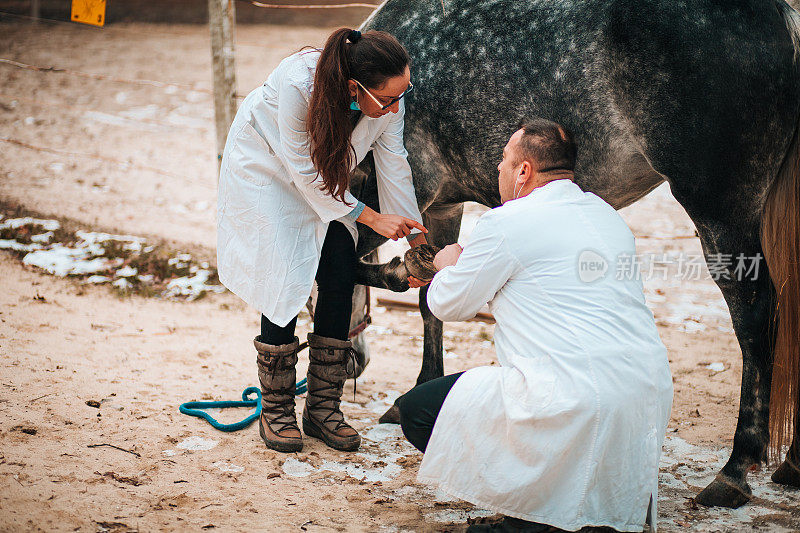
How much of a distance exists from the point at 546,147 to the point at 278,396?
4.75 ft

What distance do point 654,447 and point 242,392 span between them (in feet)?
6.56

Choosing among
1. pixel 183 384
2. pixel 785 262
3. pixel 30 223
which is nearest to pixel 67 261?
pixel 30 223

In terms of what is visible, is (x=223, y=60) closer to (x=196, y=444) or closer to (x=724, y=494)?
(x=196, y=444)

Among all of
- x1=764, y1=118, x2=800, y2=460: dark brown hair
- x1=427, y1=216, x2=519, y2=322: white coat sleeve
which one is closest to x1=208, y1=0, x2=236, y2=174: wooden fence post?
x1=427, y1=216, x2=519, y2=322: white coat sleeve

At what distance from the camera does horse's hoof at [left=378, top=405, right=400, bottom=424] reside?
3199mm

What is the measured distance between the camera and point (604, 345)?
6.15ft

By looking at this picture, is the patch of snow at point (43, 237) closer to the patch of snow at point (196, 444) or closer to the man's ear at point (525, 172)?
the patch of snow at point (196, 444)

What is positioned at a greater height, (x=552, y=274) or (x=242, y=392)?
(x=552, y=274)

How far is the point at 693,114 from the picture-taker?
238 centimetres

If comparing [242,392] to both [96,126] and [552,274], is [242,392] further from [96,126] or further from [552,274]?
[96,126]

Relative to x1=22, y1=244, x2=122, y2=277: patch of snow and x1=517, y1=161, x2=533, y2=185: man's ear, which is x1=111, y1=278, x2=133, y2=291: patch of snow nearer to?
x1=22, y1=244, x2=122, y2=277: patch of snow

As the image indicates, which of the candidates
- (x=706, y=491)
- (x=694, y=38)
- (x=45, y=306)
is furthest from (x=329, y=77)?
(x=45, y=306)

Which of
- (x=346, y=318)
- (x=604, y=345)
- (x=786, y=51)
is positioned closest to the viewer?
(x=604, y=345)

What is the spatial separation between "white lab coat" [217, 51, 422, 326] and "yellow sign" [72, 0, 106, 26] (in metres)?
2.87
